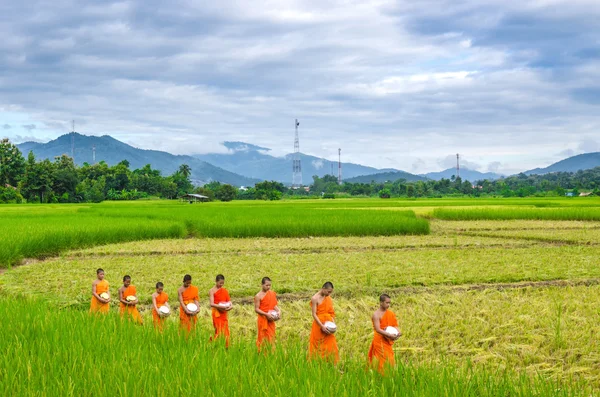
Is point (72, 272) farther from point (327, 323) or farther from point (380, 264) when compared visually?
point (327, 323)

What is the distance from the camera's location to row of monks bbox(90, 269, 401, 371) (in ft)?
22.6

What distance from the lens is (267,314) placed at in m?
7.76

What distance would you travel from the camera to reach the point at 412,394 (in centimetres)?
456

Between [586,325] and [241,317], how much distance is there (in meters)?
5.87

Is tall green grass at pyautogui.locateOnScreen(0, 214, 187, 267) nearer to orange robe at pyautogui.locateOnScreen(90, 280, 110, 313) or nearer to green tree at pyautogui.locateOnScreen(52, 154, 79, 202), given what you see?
orange robe at pyautogui.locateOnScreen(90, 280, 110, 313)

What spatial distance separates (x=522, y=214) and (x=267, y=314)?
114 ft

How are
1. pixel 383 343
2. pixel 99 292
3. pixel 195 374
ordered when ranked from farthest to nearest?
pixel 99 292 < pixel 383 343 < pixel 195 374

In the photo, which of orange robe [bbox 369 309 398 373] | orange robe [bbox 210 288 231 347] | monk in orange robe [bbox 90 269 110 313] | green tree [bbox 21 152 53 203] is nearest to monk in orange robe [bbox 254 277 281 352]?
orange robe [bbox 210 288 231 347]

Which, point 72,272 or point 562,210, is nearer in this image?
point 72,272

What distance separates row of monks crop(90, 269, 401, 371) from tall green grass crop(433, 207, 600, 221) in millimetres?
33170

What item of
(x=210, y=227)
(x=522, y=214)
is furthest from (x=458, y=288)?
(x=522, y=214)

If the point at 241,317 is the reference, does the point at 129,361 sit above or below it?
above

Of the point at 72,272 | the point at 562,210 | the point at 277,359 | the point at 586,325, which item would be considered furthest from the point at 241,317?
the point at 562,210

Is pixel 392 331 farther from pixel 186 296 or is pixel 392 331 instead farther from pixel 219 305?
Answer: pixel 186 296
